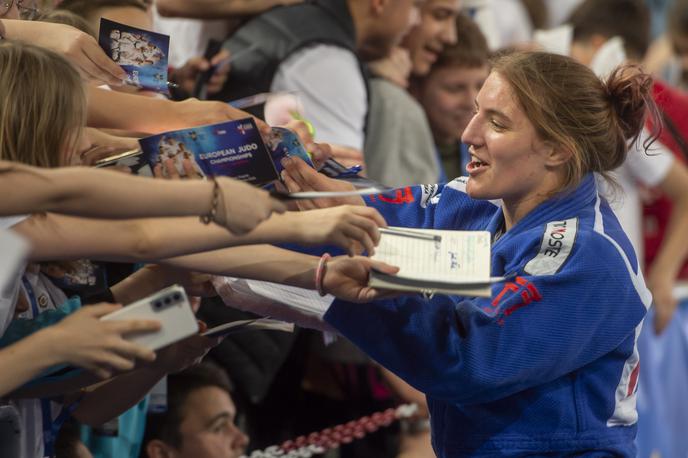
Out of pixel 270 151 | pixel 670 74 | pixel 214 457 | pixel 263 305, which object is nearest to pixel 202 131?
pixel 270 151

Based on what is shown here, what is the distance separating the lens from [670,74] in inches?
227

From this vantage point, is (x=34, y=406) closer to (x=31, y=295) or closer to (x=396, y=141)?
(x=31, y=295)

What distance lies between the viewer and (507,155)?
2.48 meters

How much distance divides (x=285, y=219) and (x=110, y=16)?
1.12 meters

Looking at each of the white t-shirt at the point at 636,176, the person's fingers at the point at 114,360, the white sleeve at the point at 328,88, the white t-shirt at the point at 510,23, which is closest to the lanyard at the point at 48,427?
the person's fingers at the point at 114,360

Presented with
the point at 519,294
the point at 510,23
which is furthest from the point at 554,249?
the point at 510,23

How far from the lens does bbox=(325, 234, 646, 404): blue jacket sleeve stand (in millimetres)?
2248

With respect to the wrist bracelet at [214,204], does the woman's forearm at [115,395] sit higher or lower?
lower

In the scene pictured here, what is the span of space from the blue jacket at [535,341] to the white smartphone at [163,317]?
40cm

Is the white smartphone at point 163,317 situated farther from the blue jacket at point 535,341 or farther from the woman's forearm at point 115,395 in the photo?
the woman's forearm at point 115,395

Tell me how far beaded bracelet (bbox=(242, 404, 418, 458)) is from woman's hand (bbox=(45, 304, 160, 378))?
A: 4.42ft

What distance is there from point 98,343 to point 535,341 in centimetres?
78

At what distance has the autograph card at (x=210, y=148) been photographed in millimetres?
2174

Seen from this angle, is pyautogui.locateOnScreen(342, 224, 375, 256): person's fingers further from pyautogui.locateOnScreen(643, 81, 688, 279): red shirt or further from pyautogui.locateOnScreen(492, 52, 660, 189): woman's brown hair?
pyautogui.locateOnScreen(643, 81, 688, 279): red shirt
